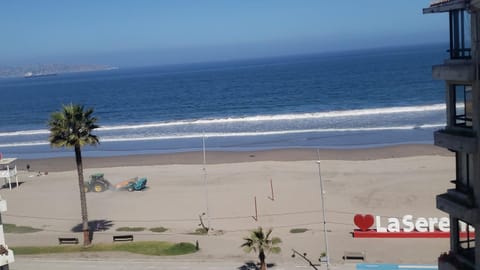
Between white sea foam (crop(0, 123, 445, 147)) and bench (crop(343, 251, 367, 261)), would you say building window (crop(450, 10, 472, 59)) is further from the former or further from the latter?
white sea foam (crop(0, 123, 445, 147))

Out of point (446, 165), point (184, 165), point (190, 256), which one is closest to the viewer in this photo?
point (190, 256)

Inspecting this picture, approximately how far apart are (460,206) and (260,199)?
2667cm

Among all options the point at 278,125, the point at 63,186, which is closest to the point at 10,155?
the point at 63,186

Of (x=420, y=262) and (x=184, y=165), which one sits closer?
(x=420, y=262)

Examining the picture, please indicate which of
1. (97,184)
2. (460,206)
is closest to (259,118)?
(97,184)

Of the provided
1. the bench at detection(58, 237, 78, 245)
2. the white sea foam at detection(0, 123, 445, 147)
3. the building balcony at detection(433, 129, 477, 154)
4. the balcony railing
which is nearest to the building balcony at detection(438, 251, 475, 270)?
the building balcony at detection(433, 129, 477, 154)

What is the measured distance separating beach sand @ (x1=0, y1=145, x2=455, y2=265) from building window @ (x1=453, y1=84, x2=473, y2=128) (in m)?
16.0

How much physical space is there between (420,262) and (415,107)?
174 ft

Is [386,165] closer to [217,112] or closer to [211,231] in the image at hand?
[211,231]

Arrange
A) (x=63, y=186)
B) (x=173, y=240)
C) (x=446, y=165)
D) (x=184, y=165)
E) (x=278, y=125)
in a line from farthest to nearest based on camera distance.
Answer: (x=278, y=125)
(x=184, y=165)
(x=63, y=186)
(x=446, y=165)
(x=173, y=240)

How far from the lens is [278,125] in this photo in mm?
70938

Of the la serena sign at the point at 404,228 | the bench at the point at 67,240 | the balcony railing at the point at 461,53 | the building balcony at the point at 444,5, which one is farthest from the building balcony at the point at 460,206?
the bench at the point at 67,240

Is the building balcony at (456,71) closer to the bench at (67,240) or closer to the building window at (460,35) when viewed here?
the building window at (460,35)

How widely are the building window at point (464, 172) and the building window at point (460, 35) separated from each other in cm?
167
